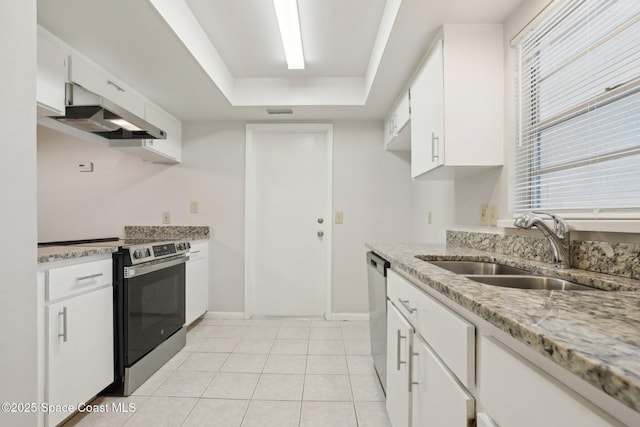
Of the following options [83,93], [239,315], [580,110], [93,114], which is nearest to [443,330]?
[580,110]

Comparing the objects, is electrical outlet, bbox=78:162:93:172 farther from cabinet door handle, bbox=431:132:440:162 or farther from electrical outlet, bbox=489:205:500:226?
electrical outlet, bbox=489:205:500:226

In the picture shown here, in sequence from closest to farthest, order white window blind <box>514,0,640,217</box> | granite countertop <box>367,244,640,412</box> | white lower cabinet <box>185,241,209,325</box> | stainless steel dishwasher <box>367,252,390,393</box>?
granite countertop <box>367,244,640,412</box> → white window blind <box>514,0,640,217</box> → stainless steel dishwasher <box>367,252,390,393</box> → white lower cabinet <box>185,241,209,325</box>

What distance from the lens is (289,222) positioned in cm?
331

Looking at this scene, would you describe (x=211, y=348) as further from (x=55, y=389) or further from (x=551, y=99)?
(x=551, y=99)

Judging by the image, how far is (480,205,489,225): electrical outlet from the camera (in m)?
1.79

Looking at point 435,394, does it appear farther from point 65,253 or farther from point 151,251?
point 151,251

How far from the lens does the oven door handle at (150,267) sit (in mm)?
1826

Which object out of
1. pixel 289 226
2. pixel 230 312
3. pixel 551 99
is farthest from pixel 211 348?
pixel 551 99

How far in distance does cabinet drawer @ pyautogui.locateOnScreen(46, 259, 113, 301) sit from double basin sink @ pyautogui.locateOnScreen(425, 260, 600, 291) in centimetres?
178

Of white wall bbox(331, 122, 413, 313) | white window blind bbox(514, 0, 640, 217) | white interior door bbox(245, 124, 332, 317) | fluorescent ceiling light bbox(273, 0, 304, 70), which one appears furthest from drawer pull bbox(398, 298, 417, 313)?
white interior door bbox(245, 124, 332, 317)

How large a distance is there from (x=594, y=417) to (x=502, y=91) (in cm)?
170

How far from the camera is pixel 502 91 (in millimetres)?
1655

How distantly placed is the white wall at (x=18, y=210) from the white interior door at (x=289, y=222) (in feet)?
7.75

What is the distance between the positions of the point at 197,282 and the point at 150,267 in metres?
0.97
